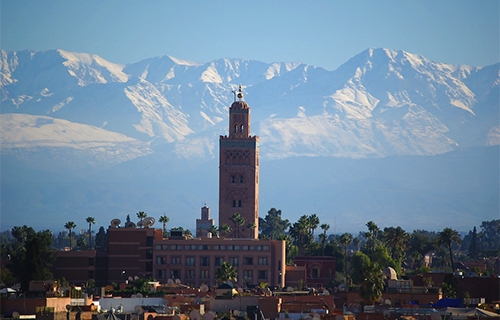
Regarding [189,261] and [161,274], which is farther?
[189,261]

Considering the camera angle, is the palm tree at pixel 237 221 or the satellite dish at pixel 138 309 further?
the palm tree at pixel 237 221

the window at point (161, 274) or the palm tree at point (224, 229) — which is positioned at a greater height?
the palm tree at point (224, 229)

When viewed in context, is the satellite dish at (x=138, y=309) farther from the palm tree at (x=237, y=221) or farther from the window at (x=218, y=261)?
the palm tree at (x=237, y=221)

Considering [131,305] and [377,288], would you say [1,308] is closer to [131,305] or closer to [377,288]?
[131,305]

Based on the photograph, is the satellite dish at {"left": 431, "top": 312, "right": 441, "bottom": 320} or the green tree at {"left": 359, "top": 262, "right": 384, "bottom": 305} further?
the green tree at {"left": 359, "top": 262, "right": 384, "bottom": 305}

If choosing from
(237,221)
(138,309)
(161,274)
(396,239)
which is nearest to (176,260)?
(161,274)

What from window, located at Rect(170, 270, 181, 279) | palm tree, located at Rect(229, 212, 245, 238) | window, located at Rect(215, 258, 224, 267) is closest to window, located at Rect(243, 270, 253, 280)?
window, located at Rect(215, 258, 224, 267)

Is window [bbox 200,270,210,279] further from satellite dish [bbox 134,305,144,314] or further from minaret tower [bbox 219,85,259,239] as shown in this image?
satellite dish [bbox 134,305,144,314]

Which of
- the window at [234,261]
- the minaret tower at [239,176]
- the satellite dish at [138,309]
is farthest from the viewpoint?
the minaret tower at [239,176]

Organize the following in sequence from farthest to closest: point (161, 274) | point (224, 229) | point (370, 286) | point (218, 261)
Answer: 1. point (224, 229)
2. point (218, 261)
3. point (161, 274)
4. point (370, 286)

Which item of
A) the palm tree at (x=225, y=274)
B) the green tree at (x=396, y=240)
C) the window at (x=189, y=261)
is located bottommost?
the palm tree at (x=225, y=274)

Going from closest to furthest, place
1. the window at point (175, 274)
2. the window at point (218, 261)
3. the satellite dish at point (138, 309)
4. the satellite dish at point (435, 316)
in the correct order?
the satellite dish at point (435, 316) → the satellite dish at point (138, 309) → the window at point (175, 274) → the window at point (218, 261)

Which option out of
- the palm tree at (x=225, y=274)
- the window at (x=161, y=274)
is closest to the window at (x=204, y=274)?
the window at (x=161, y=274)

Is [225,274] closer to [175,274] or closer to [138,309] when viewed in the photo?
[175,274]
